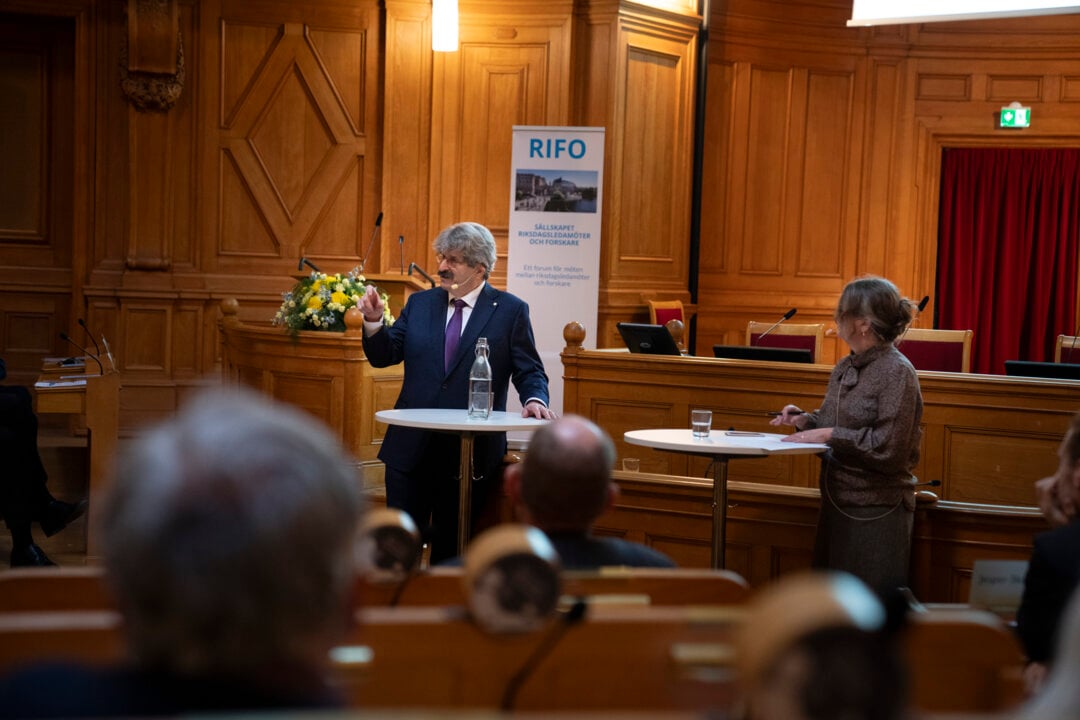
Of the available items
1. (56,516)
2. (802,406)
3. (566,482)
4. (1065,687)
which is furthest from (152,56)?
(1065,687)

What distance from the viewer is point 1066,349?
8.38 m

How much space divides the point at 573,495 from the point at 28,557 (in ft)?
13.2

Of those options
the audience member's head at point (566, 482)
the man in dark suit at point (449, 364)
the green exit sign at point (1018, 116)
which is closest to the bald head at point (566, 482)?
the audience member's head at point (566, 482)

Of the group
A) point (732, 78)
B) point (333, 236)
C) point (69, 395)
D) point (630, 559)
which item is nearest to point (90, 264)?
point (333, 236)

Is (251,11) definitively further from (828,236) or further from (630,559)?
(630,559)

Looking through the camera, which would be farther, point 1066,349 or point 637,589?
point 1066,349

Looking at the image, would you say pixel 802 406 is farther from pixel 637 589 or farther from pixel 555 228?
pixel 637 589

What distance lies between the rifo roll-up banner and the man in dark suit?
404 centimetres

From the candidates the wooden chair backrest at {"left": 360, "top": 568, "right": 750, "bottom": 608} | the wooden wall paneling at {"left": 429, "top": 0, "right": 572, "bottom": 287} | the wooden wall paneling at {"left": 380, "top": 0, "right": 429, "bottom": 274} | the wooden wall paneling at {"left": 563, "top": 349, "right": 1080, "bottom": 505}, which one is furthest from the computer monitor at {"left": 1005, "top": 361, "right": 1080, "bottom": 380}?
the wooden wall paneling at {"left": 380, "top": 0, "right": 429, "bottom": 274}

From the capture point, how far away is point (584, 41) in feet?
31.6

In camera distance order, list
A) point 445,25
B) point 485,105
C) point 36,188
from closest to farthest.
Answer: point 445,25, point 485,105, point 36,188

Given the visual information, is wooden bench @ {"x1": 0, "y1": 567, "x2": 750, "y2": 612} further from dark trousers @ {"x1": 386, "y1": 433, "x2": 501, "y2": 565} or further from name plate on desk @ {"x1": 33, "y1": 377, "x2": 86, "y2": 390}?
name plate on desk @ {"x1": 33, "y1": 377, "x2": 86, "y2": 390}

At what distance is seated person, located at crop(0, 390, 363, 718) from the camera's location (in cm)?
97

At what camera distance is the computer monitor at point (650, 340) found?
6262 mm
